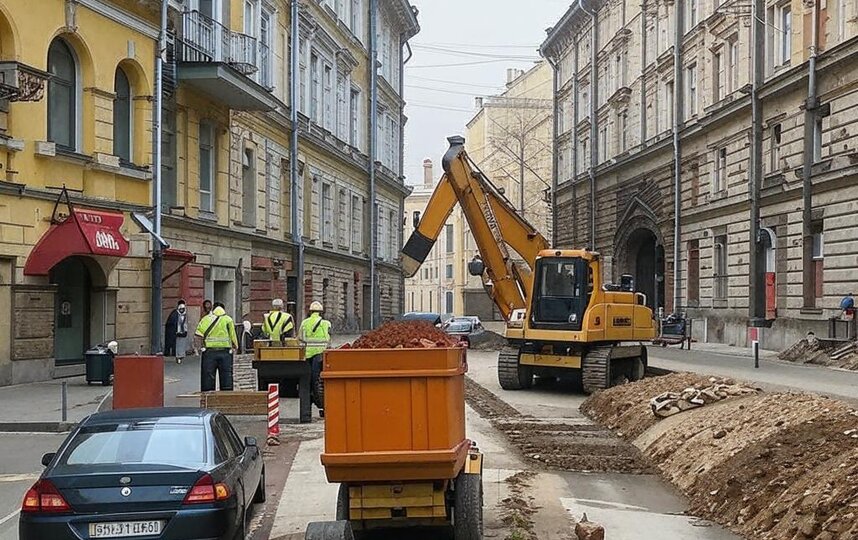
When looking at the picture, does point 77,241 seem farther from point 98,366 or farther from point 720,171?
point 720,171

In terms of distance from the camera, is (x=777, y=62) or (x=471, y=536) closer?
(x=471, y=536)

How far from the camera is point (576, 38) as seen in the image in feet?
198

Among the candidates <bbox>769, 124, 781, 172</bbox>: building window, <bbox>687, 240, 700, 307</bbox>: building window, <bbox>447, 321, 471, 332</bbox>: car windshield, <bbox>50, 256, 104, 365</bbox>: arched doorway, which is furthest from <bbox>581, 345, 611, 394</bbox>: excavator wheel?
<bbox>687, 240, 700, 307</bbox>: building window

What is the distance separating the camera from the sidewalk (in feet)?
63.6

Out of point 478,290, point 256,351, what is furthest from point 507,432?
point 478,290

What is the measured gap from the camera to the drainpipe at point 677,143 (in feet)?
Result: 138

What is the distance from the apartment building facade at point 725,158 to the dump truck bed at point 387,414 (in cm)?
2390

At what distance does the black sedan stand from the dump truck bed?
2.86ft

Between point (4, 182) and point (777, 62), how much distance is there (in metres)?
25.2

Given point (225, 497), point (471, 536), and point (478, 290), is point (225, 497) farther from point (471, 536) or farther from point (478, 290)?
point (478, 290)

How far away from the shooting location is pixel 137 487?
6.82 m

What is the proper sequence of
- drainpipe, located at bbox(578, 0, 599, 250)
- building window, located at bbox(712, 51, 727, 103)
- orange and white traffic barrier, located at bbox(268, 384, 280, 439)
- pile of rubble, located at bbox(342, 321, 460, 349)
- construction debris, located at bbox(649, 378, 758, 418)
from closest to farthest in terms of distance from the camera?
pile of rubble, located at bbox(342, 321, 460, 349), orange and white traffic barrier, located at bbox(268, 384, 280, 439), construction debris, located at bbox(649, 378, 758, 418), building window, located at bbox(712, 51, 727, 103), drainpipe, located at bbox(578, 0, 599, 250)

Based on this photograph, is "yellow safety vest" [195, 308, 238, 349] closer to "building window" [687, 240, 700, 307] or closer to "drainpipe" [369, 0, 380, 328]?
"building window" [687, 240, 700, 307]

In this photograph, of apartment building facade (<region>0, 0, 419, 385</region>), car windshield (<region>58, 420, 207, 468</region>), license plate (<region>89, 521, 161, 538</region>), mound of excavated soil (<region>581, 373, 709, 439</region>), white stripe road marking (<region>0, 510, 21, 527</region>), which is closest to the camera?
license plate (<region>89, 521, 161, 538</region>)
